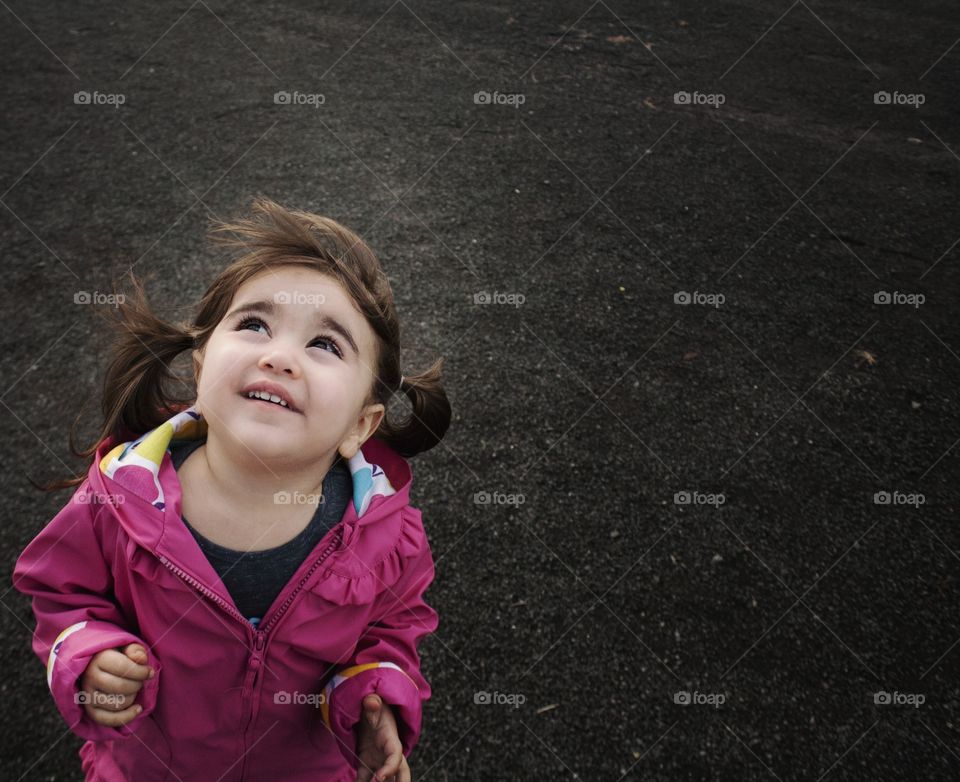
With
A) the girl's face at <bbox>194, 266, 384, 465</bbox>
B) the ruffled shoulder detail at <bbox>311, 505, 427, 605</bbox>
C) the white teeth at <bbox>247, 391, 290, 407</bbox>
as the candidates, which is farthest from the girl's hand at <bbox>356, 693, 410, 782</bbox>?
the white teeth at <bbox>247, 391, 290, 407</bbox>

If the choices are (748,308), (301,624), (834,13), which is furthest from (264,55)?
(834,13)

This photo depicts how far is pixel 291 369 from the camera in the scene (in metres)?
1.39

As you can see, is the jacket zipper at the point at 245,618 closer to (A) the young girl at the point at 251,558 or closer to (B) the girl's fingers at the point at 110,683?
(A) the young girl at the point at 251,558

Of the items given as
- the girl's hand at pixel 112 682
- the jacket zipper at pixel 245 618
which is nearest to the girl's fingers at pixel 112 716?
the girl's hand at pixel 112 682

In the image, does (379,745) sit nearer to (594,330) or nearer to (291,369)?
(291,369)

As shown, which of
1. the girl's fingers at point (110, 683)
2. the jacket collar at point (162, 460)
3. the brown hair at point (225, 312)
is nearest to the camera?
the girl's fingers at point (110, 683)

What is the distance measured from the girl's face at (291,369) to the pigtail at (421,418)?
0.81 feet

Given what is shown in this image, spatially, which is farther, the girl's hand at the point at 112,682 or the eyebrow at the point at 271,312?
the eyebrow at the point at 271,312

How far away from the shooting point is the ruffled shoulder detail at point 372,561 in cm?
149

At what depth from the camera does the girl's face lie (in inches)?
54.1

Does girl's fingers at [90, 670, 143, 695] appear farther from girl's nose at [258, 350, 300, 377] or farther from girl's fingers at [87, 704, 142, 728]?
girl's nose at [258, 350, 300, 377]

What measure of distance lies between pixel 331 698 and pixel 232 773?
273 millimetres

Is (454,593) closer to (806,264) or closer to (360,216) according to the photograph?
(360,216)

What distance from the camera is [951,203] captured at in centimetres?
445
